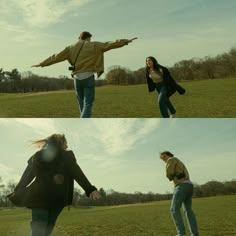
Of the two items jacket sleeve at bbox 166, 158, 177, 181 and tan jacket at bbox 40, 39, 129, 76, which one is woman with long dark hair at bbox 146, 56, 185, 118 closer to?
tan jacket at bbox 40, 39, 129, 76

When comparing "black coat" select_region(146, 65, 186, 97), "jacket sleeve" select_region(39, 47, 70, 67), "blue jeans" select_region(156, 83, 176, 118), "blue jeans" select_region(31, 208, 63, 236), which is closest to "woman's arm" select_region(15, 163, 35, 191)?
"blue jeans" select_region(31, 208, 63, 236)

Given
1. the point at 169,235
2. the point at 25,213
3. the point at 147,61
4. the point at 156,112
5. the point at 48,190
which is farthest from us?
the point at 156,112

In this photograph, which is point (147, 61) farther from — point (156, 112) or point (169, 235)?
point (156, 112)

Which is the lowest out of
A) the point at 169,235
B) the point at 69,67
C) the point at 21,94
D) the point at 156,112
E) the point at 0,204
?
the point at 169,235

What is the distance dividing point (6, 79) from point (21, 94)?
1.68 m

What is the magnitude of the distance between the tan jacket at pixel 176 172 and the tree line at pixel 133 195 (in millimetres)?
1126

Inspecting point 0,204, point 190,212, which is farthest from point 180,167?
point 0,204

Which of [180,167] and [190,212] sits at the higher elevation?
[180,167]

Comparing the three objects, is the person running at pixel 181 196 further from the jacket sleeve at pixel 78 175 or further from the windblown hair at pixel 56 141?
the windblown hair at pixel 56 141

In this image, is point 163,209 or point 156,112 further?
point 156,112

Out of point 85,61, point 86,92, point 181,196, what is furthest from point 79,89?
point 181,196

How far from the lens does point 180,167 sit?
7.05 m

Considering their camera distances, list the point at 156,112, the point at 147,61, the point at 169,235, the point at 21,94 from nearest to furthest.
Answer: the point at 169,235, the point at 147,61, the point at 156,112, the point at 21,94

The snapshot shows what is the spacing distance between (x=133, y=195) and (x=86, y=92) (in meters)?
2.42
